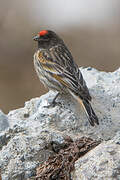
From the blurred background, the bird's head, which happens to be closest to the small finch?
the bird's head

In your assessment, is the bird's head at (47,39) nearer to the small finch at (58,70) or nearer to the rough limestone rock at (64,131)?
the small finch at (58,70)

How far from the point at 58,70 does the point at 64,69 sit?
0.23 ft

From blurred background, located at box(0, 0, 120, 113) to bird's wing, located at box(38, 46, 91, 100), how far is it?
3391 mm

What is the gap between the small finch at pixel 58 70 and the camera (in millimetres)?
7258

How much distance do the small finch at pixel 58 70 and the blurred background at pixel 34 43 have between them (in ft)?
10.3

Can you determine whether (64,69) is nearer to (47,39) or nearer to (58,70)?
(58,70)

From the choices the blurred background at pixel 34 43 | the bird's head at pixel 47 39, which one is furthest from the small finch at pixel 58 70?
the blurred background at pixel 34 43

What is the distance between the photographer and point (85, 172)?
498 centimetres

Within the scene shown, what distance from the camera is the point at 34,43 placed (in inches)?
547

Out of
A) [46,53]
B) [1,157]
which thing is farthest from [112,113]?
[46,53]

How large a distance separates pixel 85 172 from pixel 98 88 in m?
2.27

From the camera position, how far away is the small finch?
7.26 meters

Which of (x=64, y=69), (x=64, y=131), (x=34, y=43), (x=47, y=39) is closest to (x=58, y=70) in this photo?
(x=64, y=69)

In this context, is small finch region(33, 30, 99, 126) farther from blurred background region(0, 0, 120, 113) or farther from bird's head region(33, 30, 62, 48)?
blurred background region(0, 0, 120, 113)
